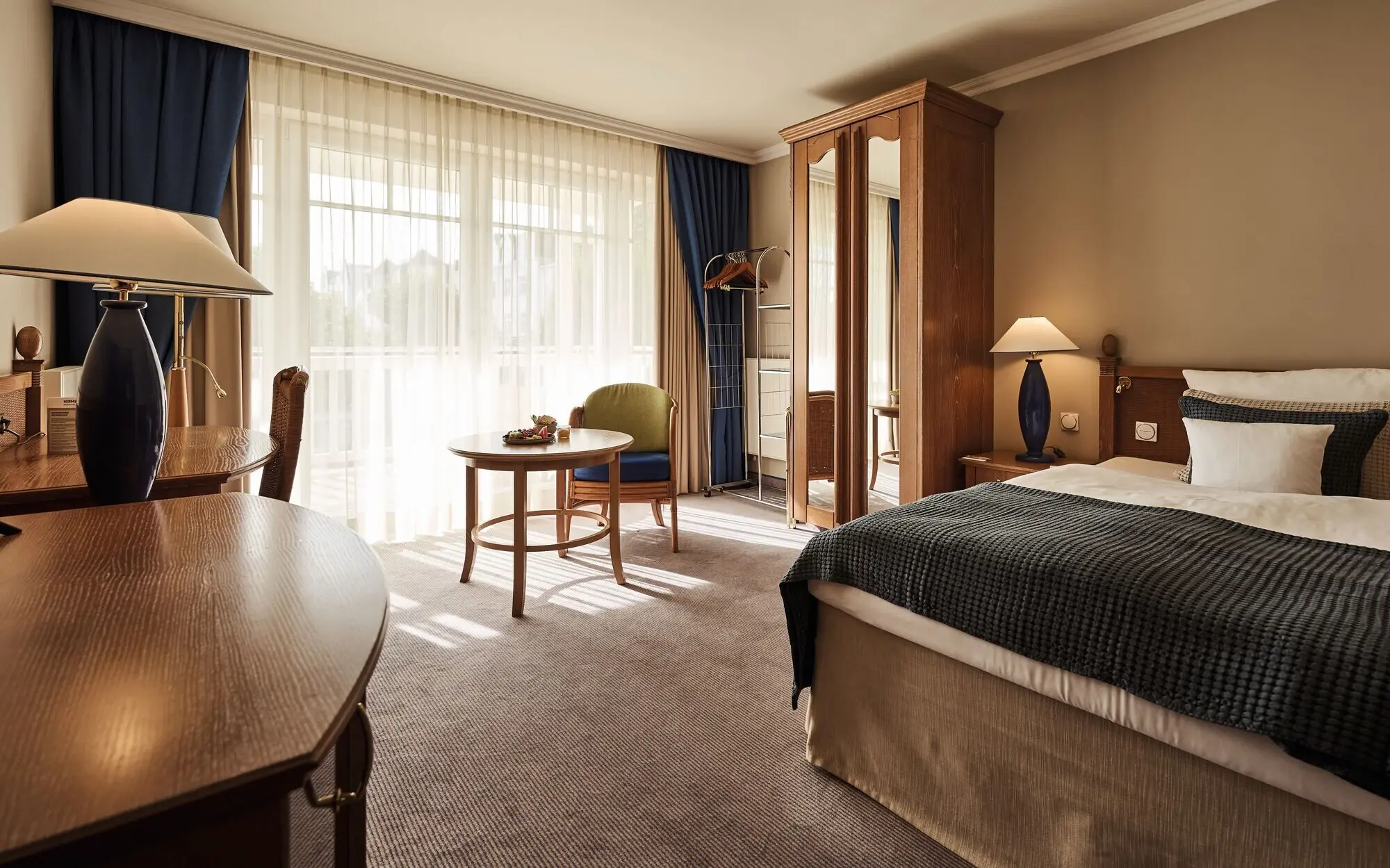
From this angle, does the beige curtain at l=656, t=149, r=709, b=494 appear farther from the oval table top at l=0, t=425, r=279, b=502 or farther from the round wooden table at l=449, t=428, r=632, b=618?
the oval table top at l=0, t=425, r=279, b=502

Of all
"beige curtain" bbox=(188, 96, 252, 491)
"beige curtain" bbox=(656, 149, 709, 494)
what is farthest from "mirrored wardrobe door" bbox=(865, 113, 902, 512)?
"beige curtain" bbox=(188, 96, 252, 491)

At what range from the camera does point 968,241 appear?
4.00 metres

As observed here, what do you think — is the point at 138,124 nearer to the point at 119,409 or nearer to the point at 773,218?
the point at 119,409

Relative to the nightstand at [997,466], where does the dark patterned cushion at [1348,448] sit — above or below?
above

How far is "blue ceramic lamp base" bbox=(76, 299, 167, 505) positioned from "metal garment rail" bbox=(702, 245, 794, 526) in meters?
4.17

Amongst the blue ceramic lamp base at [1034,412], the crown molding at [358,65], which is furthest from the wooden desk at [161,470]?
the blue ceramic lamp base at [1034,412]

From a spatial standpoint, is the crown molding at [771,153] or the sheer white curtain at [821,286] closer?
the sheer white curtain at [821,286]

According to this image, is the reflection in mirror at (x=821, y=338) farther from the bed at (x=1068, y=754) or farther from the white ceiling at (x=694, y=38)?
the bed at (x=1068, y=754)

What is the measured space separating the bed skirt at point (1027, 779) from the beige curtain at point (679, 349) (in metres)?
3.60

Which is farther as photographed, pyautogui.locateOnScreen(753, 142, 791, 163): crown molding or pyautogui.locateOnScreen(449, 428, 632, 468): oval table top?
pyautogui.locateOnScreen(753, 142, 791, 163): crown molding

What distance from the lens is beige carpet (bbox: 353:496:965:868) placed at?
5.61ft

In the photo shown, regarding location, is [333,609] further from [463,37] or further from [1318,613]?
[463,37]

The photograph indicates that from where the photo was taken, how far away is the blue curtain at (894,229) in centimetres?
394

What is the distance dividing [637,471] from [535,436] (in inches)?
26.3
